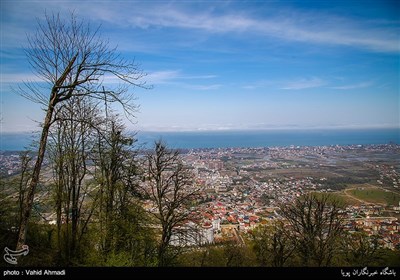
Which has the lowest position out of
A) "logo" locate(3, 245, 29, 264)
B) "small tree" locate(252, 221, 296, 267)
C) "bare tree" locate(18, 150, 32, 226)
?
"small tree" locate(252, 221, 296, 267)

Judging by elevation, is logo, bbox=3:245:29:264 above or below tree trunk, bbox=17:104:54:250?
below

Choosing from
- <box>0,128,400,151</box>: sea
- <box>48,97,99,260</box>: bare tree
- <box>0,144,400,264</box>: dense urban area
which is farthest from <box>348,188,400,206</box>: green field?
<box>48,97,99,260</box>: bare tree

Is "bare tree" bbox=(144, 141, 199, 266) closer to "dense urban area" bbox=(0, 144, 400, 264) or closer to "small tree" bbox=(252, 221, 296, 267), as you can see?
"dense urban area" bbox=(0, 144, 400, 264)

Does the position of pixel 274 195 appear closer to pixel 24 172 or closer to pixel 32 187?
pixel 24 172

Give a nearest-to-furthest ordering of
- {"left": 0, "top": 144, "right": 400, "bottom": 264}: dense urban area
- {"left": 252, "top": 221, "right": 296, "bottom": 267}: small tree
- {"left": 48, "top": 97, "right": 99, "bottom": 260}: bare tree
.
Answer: {"left": 48, "top": 97, "right": 99, "bottom": 260}: bare tree < {"left": 252, "top": 221, "right": 296, "bottom": 267}: small tree < {"left": 0, "top": 144, "right": 400, "bottom": 264}: dense urban area

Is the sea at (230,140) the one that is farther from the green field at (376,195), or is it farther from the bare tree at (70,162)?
the green field at (376,195)

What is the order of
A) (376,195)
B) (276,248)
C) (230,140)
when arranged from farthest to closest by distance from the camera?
(230,140), (376,195), (276,248)

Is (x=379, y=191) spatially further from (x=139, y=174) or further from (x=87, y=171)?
(x=87, y=171)

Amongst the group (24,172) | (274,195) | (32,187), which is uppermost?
(32,187)

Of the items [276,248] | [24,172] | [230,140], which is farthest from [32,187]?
[230,140]

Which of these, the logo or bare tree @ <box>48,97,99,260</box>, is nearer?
the logo
